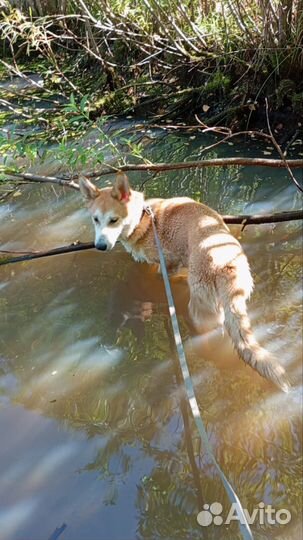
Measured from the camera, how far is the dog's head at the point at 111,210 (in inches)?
176

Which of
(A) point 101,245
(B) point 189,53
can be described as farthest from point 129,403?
(B) point 189,53

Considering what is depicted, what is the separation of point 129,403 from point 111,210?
185 cm

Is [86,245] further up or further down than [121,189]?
further down

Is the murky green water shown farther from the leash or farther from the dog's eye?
the dog's eye

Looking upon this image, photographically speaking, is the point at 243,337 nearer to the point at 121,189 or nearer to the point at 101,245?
the point at 101,245

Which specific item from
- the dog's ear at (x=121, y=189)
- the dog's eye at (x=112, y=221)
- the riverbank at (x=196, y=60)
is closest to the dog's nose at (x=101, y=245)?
the dog's eye at (x=112, y=221)

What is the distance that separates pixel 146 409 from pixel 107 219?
6.12 feet

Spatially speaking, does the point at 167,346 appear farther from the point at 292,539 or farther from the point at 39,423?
the point at 292,539

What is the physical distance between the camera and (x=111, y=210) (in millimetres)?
4527

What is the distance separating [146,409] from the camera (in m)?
3.38

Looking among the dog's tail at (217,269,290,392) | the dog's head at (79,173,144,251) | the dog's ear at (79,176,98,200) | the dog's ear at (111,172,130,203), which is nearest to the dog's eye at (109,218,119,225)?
the dog's head at (79,173,144,251)

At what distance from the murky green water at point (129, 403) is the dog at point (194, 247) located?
35 centimetres

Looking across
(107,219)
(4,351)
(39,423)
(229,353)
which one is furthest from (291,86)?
(39,423)

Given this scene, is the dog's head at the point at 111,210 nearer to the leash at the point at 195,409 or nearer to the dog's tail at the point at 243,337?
the leash at the point at 195,409
